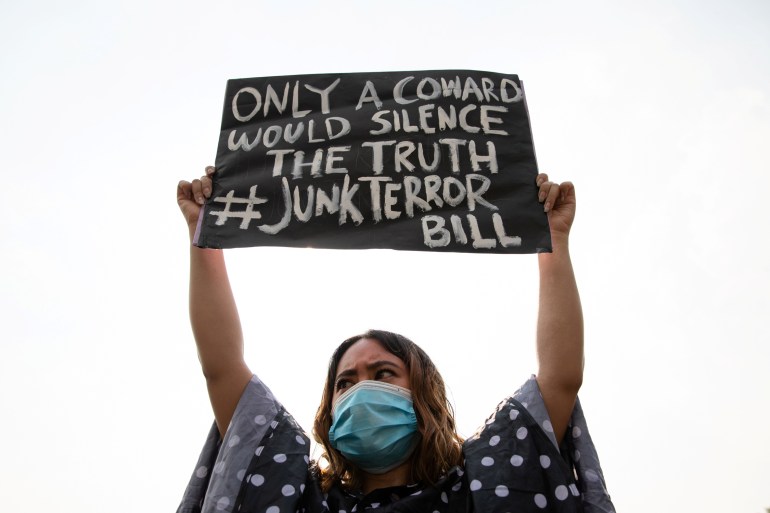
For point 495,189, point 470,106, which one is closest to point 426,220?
point 495,189

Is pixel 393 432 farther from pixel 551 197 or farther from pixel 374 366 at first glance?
pixel 551 197

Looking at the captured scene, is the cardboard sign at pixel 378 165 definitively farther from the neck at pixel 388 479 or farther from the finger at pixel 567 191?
the neck at pixel 388 479

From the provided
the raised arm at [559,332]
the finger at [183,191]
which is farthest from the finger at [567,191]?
the finger at [183,191]

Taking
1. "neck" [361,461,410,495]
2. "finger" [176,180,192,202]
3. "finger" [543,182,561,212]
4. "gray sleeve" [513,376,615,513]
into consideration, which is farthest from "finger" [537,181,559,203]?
"finger" [176,180,192,202]

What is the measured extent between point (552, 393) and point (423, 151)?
146 cm

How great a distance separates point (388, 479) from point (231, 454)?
2.54ft

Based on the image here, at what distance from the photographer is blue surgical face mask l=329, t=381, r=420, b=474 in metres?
2.97

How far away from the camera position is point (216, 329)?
2998 millimetres

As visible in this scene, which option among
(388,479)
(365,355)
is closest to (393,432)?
(388,479)

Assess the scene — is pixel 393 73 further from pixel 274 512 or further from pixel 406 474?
pixel 274 512

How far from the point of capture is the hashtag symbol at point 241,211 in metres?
3.21

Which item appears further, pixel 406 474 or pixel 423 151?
pixel 423 151

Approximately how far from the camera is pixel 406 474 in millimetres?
2992

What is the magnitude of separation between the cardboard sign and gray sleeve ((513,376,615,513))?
69 centimetres
